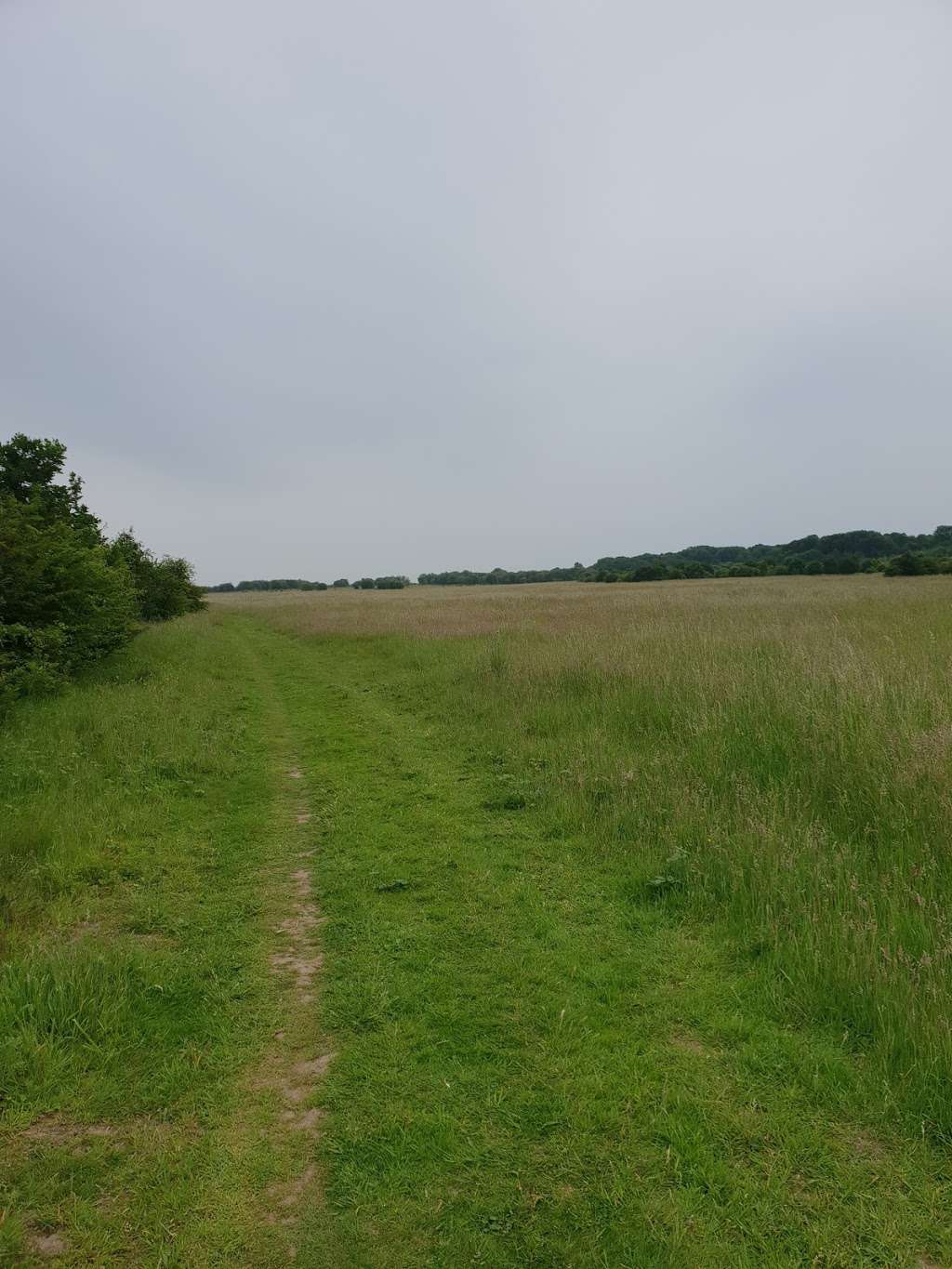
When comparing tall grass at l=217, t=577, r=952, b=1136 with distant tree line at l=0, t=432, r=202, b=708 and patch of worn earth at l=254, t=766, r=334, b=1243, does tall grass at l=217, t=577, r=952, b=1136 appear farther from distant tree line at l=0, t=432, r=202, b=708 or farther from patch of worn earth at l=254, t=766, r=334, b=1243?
distant tree line at l=0, t=432, r=202, b=708

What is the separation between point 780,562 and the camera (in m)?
98.9

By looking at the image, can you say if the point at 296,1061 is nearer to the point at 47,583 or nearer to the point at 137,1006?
the point at 137,1006

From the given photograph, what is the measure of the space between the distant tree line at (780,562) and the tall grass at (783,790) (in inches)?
2052

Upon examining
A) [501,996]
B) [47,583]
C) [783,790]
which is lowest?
[501,996]

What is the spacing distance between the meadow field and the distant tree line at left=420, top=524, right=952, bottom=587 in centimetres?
5627

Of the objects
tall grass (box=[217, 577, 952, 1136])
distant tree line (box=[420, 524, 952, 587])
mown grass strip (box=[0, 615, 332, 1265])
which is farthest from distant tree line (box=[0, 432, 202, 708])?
distant tree line (box=[420, 524, 952, 587])

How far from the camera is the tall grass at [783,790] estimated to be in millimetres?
3639

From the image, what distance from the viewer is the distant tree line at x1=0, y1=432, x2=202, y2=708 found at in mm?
11180

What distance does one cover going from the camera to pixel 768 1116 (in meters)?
2.96

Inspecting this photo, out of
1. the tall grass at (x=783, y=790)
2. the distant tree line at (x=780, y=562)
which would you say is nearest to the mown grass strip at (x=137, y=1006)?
the tall grass at (x=783, y=790)

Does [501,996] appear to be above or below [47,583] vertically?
below

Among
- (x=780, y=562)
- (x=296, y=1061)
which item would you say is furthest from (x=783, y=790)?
(x=780, y=562)

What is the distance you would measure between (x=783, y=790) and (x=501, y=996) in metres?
4.00

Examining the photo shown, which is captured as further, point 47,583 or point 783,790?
point 47,583
